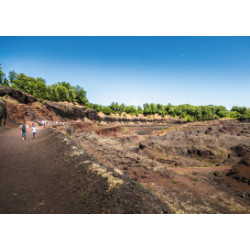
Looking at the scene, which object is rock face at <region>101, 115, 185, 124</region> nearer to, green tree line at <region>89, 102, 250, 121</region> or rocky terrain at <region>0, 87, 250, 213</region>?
green tree line at <region>89, 102, 250, 121</region>

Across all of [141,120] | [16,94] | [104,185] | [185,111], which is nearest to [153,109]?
[141,120]

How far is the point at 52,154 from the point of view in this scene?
24.1 ft

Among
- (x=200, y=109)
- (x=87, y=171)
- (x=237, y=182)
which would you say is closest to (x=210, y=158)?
(x=237, y=182)

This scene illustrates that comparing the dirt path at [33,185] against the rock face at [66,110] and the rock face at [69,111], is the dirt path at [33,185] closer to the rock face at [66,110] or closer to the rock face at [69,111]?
the rock face at [66,110]

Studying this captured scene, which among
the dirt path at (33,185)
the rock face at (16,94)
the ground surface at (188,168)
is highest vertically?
the rock face at (16,94)

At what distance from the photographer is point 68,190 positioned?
3.97 meters

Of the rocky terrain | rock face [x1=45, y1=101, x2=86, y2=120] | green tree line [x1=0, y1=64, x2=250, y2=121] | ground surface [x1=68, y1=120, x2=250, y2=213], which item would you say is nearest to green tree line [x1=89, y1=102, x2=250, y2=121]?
green tree line [x1=0, y1=64, x2=250, y2=121]

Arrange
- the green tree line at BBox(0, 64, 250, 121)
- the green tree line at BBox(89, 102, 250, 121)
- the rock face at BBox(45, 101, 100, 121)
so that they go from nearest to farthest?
the rock face at BBox(45, 101, 100, 121), the green tree line at BBox(0, 64, 250, 121), the green tree line at BBox(89, 102, 250, 121)

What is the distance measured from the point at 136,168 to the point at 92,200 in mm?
7417

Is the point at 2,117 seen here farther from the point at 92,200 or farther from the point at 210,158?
the point at 210,158

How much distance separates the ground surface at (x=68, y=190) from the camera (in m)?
3.13

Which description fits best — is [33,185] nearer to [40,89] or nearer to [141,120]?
[40,89]

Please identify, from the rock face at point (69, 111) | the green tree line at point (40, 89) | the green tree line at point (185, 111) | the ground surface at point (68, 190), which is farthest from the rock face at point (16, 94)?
the green tree line at point (185, 111)

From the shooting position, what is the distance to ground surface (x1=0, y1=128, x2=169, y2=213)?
10.3ft
